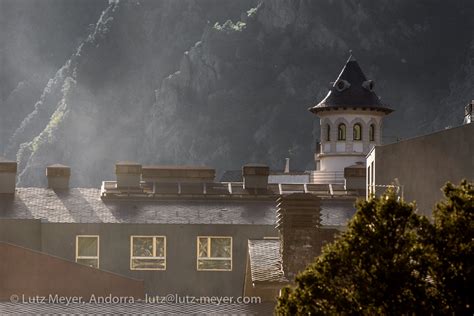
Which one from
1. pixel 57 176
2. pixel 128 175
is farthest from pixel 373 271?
pixel 57 176

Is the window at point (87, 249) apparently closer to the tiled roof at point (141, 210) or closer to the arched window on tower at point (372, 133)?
the tiled roof at point (141, 210)

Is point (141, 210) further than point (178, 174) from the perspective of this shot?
No


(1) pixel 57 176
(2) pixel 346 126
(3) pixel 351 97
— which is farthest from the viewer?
(3) pixel 351 97

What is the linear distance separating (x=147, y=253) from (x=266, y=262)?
25.2 meters

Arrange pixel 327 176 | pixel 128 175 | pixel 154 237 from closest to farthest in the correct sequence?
1. pixel 154 237
2. pixel 128 175
3. pixel 327 176

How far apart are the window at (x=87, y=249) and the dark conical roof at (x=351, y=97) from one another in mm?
50042

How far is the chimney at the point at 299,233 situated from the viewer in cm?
3578

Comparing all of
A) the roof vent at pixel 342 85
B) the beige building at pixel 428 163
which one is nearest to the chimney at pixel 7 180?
the beige building at pixel 428 163

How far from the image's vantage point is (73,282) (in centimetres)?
4072

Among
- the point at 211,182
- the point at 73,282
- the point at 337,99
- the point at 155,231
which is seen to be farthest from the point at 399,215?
the point at 337,99

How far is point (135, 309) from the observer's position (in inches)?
1262

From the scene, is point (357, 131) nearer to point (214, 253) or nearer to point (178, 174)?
point (178, 174)

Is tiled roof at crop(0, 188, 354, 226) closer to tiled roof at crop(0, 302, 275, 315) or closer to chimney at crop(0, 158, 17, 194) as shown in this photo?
chimney at crop(0, 158, 17, 194)

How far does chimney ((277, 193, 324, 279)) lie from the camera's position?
3578 centimetres
